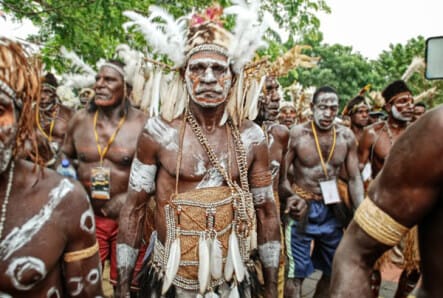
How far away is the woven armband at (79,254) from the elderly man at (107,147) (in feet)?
8.17

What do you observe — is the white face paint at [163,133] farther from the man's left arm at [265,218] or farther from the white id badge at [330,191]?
the white id badge at [330,191]

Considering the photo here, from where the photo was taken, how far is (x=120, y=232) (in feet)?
10.3

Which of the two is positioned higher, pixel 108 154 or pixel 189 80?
pixel 189 80

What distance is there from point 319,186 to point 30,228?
4070mm

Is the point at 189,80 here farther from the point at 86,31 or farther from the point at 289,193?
the point at 86,31

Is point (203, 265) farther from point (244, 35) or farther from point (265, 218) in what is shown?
point (244, 35)

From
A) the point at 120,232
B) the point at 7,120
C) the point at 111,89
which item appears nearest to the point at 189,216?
the point at 120,232

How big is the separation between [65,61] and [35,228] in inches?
212

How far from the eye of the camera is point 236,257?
3.00 meters

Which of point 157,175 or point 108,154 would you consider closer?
point 157,175

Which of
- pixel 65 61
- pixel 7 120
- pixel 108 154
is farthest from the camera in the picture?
pixel 65 61

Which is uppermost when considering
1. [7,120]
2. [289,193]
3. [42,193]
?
[7,120]

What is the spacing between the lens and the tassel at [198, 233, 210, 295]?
289 cm

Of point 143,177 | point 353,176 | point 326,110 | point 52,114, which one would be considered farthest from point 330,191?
point 52,114
